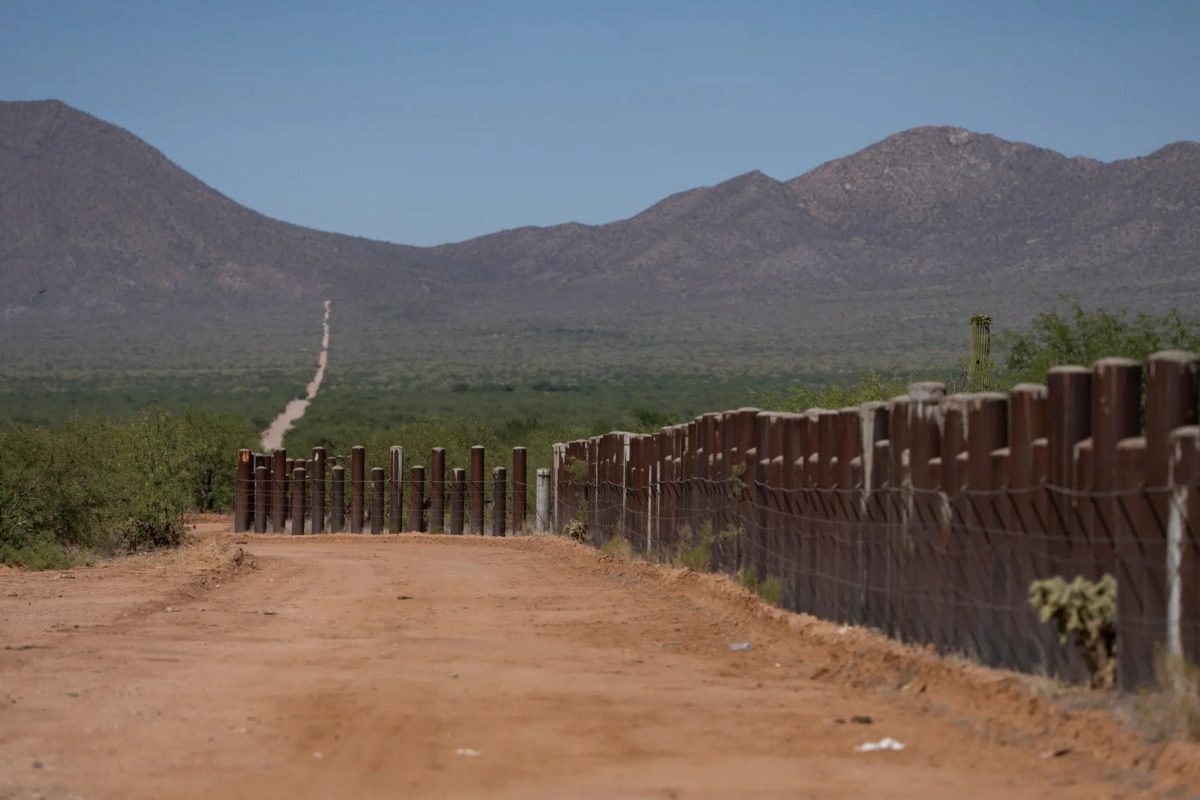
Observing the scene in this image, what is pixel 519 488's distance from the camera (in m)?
41.6

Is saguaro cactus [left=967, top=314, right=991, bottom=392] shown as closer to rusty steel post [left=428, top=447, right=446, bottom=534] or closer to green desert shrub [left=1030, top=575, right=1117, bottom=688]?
green desert shrub [left=1030, top=575, right=1117, bottom=688]

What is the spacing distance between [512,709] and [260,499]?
3403 centimetres

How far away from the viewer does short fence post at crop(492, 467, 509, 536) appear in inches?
1626

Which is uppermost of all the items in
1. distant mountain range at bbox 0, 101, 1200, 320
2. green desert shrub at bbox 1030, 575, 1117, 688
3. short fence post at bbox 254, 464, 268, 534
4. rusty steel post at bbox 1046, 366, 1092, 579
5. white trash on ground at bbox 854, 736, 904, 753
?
distant mountain range at bbox 0, 101, 1200, 320

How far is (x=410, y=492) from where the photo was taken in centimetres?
4412

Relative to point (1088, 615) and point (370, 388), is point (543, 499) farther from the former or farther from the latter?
point (370, 388)

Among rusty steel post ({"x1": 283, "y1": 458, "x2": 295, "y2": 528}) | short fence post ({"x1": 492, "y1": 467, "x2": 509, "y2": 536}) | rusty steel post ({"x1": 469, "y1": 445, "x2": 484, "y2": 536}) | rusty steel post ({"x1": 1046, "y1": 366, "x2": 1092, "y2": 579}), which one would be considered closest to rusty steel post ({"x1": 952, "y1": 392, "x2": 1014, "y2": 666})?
rusty steel post ({"x1": 1046, "y1": 366, "x2": 1092, "y2": 579})

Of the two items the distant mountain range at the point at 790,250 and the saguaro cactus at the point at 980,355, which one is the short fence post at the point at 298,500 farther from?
the distant mountain range at the point at 790,250

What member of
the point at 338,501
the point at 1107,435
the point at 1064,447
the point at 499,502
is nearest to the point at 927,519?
the point at 1064,447

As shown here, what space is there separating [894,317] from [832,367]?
2200 centimetres

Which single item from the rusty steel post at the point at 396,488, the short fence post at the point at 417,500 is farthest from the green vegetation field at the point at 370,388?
the short fence post at the point at 417,500

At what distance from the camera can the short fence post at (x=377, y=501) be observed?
43.3 meters

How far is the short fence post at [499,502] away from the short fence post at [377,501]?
307 centimetres

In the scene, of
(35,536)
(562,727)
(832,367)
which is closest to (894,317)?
(832,367)
